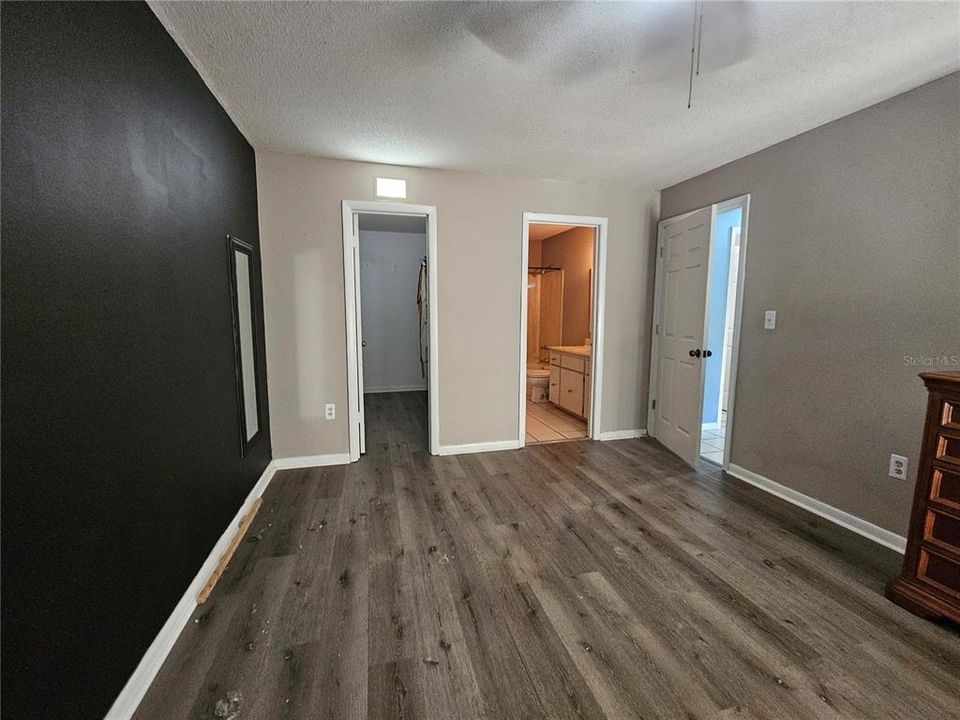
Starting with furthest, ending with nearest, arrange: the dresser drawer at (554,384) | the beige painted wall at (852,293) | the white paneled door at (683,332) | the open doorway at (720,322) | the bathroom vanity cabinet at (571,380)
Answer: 1. the dresser drawer at (554,384)
2. the bathroom vanity cabinet at (571,380)
3. the open doorway at (720,322)
4. the white paneled door at (683,332)
5. the beige painted wall at (852,293)

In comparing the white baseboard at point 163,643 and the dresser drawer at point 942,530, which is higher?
the dresser drawer at point 942,530

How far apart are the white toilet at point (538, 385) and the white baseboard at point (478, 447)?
1.92 m

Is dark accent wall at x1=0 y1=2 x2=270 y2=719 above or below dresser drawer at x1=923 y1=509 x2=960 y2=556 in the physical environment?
above

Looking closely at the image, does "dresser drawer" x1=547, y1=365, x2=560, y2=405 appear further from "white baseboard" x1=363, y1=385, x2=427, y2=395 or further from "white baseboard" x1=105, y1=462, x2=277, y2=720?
"white baseboard" x1=105, y1=462, x2=277, y2=720

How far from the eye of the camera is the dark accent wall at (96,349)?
2.86 ft

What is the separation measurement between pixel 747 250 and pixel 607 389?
5.26 feet

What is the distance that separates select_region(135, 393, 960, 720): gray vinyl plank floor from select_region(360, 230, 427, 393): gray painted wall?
3680mm

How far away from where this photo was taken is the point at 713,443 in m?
3.86

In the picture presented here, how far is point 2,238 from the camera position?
0.83m

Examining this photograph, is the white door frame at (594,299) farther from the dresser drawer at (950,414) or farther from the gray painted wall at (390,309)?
the gray painted wall at (390,309)

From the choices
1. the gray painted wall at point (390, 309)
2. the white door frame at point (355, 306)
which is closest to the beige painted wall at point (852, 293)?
the white door frame at point (355, 306)

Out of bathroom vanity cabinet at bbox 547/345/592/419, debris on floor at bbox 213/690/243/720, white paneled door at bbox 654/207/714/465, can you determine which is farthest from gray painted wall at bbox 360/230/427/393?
debris on floor at bbox 213/690/243/720

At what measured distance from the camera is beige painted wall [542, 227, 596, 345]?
16.3 ft

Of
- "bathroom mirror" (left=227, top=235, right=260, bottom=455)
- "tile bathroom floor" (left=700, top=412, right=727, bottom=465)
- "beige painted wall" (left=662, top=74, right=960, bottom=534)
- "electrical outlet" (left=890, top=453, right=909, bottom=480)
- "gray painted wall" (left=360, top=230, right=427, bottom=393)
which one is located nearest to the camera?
"beige painted wall" (left=662, top=74, right=960, bottom=534)
